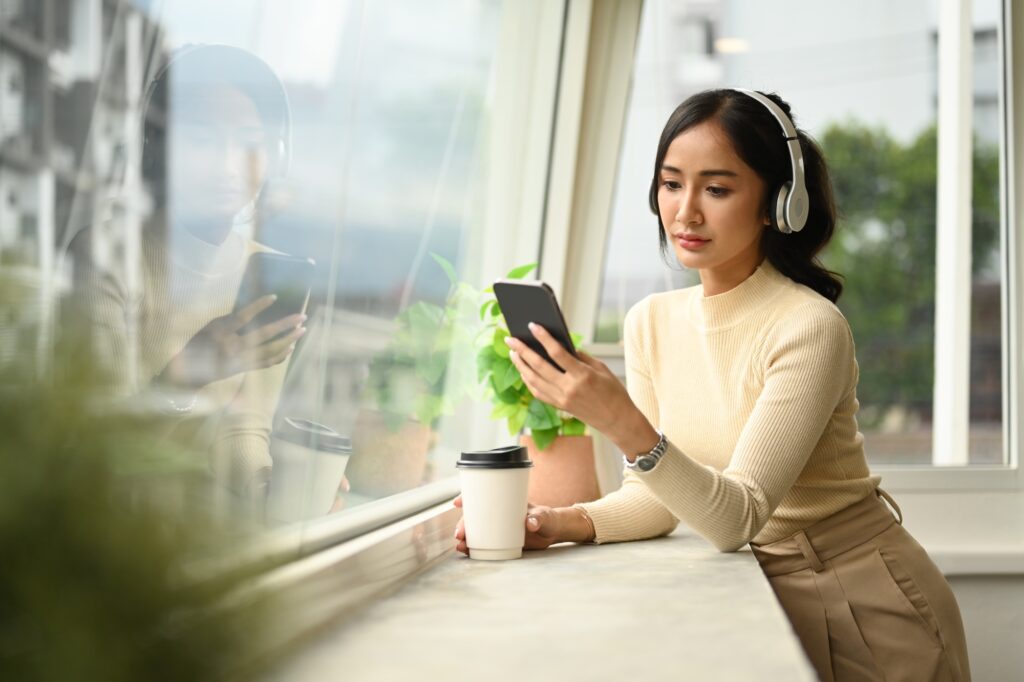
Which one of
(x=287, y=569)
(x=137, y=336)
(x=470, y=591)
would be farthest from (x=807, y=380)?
(x=137, y=336)

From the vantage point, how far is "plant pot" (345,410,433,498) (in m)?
1.40

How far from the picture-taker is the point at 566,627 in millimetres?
1019

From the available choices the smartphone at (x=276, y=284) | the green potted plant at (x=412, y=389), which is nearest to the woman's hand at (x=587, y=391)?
the green potted plant at (x=412, y=389)

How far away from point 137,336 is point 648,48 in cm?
253

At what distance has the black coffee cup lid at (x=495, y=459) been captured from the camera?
54.9 inches

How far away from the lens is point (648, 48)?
121 inches

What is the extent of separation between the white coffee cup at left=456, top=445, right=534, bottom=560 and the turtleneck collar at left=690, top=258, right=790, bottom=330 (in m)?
0.56

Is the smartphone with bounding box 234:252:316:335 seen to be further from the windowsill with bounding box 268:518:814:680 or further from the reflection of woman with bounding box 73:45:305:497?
the windowsill with bounding box 268:518:814:680

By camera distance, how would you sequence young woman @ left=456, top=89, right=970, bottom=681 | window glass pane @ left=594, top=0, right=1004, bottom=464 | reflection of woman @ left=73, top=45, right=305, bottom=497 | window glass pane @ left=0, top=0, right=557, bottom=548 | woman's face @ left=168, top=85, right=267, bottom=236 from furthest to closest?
window glass pane @ left=594, top=0, right=1004, bottom=464 < young woman @ left=456, top=89, right=970, bottom=681 < woman's face @ left=168, top=85, right=267, bottom=236 < reflection of woman @ left=73, top=45, right=305, bottom=497 < window glass pane @ left=0, top=0, right=557, bottom=548

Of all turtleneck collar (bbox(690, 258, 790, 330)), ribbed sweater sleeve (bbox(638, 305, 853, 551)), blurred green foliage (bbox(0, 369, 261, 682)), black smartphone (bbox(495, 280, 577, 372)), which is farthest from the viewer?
turtleneck collar (bbox(690, 258, 790, 330))

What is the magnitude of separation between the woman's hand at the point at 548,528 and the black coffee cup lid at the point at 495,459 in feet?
0.39

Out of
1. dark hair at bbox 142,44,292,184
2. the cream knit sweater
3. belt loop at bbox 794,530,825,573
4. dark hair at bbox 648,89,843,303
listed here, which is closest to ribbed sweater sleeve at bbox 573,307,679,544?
the cream knit sweater

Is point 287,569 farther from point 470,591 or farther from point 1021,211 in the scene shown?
point 1021,211

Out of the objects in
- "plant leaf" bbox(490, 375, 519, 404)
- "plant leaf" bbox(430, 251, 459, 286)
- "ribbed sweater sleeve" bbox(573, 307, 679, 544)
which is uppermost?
"plant leaf" bbox(430, 251, 459, 286)
